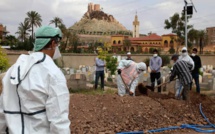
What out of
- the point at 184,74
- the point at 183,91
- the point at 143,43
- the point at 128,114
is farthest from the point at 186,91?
the point at 143,43

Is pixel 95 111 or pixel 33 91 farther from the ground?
pixel 33 91

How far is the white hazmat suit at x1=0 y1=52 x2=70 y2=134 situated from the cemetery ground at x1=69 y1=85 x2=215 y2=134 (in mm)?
3324

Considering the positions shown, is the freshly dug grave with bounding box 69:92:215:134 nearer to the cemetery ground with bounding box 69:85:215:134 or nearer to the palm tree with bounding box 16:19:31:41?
the cemetery ground with bounding box 69:85:215:134

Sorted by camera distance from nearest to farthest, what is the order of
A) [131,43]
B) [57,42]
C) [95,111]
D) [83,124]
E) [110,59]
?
1. [57,42]
2. [83,124]
3. [95,111]
4. [110,59]
5. [131,43]

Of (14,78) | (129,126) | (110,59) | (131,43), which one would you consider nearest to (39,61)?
(14,78)

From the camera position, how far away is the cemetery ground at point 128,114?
5660mm

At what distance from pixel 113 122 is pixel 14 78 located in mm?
3914

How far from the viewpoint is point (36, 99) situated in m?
2.02

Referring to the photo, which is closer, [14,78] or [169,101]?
[14,78]

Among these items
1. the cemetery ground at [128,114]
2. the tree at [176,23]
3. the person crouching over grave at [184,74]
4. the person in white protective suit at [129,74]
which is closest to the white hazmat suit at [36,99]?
the cemetery ground at [128,114]

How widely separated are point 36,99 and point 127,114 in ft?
14.0

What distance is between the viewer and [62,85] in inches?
79.9

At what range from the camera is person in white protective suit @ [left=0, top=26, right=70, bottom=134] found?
6.54 ft

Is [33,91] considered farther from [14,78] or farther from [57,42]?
[57,42]
